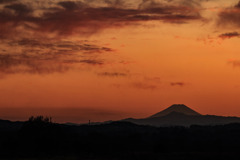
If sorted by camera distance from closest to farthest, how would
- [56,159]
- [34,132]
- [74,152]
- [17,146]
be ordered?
[56,159], [74,152], [17,146], [34,132]

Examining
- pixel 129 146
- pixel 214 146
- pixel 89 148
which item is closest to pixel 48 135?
pixel 89 148

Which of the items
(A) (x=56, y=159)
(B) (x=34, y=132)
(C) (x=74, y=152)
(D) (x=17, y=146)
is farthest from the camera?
(B) (x=34, y=132)

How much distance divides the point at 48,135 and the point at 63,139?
3820 millimetres

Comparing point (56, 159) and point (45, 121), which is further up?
point (45, 121)

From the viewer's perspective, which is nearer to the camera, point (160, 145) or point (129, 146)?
point (160, 145)

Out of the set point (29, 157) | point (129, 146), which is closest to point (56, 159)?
point (29, 157)

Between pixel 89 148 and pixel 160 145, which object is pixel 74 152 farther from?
pixel 160 145

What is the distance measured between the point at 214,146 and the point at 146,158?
31783 millimetres

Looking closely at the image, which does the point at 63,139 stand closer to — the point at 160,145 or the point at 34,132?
the point at 34,132

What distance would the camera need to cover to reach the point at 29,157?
79.1 meters

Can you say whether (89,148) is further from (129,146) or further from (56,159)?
(56,159)

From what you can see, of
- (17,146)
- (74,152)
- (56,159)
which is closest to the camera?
(56,159)

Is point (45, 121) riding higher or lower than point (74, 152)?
higher

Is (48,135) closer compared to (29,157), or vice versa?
(29,157)
